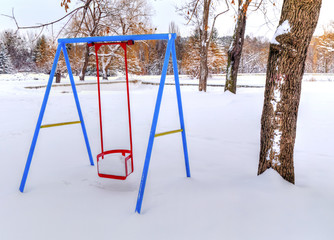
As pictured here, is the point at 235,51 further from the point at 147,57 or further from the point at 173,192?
the point at 147,57

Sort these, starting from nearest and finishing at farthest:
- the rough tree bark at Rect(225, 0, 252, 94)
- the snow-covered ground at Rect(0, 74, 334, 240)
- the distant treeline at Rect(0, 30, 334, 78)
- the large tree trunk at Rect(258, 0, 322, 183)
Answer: the snow-covered ground at Rect(0, 74, 334, 240)
the large tree trunk at Rect(258, 0, 322, 183)
the rough tree bark at Rect(225, 0, 252, 94)
the distant treeline at Rect(0, 30, 334, 78)

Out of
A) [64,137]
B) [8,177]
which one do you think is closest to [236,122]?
[64,137]

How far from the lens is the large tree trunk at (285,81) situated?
233cm

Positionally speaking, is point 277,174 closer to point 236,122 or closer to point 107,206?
point 107,206

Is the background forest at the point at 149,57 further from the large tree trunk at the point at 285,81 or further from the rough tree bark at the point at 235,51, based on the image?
the large tree trunk at the point at 285,81

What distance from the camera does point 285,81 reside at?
2.44m

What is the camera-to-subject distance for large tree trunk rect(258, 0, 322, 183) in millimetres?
2334

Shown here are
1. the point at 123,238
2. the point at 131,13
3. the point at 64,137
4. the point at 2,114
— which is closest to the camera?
the point at 123,238

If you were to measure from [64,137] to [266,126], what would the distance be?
145 inches

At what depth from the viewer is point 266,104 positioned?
102 inches

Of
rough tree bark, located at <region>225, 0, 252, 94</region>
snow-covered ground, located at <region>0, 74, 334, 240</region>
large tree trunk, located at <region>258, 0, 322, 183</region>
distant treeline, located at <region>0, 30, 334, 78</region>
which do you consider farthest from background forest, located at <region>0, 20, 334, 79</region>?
large tree trunk, located at <region>258, 0, 322, 183</region>

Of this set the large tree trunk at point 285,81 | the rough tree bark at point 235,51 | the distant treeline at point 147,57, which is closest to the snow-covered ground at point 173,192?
the large tree trunk at point 285,81

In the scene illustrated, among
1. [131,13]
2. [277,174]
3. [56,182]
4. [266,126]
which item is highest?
[131,13]

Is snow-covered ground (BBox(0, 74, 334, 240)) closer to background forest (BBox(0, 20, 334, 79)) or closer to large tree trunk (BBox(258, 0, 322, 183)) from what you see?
large tree trunk (BBox(258, 0, 322, 183))
